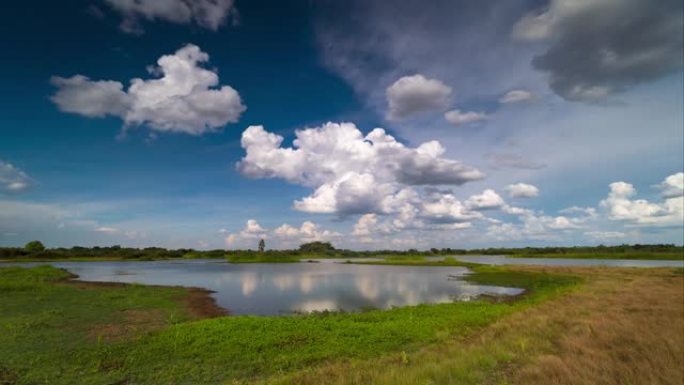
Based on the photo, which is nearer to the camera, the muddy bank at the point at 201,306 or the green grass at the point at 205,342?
the green grass at the point at 205,342

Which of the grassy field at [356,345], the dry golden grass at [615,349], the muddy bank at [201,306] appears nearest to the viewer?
the dry golden grass at [615,349]

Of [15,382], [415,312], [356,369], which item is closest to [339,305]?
[415,312]

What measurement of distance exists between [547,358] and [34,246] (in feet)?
588

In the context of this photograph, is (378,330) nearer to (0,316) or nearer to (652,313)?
(652,313)

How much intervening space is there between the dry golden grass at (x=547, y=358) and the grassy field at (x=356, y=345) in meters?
0.06

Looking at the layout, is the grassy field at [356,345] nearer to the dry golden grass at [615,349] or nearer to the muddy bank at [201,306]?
the dry golden grass at [615,349]

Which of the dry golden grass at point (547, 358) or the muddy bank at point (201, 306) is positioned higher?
the dry golden grass at point (547, 358)

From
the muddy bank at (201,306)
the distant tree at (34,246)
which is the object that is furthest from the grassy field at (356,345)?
the distant tree at (34,246)

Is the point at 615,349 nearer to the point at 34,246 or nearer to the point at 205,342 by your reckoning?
the point at 205,342

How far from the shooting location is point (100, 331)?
20250 mm

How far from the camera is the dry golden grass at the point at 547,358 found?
1044 centimetres

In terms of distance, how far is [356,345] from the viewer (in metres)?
16.6

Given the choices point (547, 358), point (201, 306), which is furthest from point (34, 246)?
point (547, 358)

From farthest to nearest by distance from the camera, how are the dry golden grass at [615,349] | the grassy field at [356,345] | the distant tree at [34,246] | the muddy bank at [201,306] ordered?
1. the distant tree at [34,246]
2. the muddy bank at [201,306]
3. the grassy field at [356,345]
4. the dry golden grass at [615,349]
